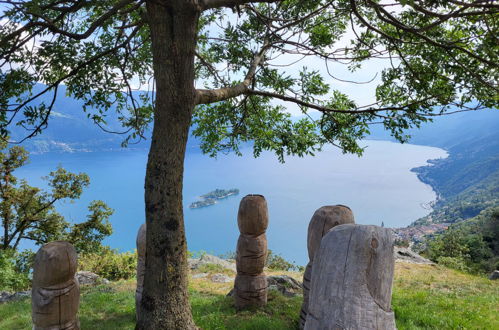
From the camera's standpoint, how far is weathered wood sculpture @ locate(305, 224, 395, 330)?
1.32 metres

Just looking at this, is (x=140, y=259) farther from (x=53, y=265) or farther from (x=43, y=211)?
(x=43, y=211)

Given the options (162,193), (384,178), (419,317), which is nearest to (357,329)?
(162,193)

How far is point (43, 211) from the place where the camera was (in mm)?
14523

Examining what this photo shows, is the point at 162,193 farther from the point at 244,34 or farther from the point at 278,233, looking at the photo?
the point at 278,233

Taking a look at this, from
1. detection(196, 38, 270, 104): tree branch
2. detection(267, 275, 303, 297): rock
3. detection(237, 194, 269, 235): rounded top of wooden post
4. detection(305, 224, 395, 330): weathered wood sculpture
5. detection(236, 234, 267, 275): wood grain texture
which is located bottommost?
detection(267, 275, 303, 297): rock

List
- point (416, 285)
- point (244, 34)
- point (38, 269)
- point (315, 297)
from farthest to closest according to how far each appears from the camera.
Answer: point (416, 285) < point (244, 34) < point (38, 269) < point (315, 297)

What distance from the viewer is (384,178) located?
125500 millimetres

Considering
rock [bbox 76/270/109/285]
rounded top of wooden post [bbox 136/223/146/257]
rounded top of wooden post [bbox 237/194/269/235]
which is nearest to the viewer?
rounded top of wooden post [bbox 136/223/146/257]

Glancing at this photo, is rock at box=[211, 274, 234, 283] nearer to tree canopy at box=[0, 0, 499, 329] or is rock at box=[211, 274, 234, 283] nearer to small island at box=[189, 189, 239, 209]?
tree canopy at box=[0, 0, 499, 329]

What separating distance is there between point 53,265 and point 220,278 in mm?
8125

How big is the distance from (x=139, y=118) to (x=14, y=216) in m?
9.89

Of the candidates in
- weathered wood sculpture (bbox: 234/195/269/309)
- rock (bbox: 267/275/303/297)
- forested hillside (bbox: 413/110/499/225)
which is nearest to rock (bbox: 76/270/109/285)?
rock (bbox: 267/275/303/297)

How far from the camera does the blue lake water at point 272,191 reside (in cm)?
7431

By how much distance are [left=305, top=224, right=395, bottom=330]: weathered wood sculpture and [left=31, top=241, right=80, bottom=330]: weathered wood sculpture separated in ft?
12.0
